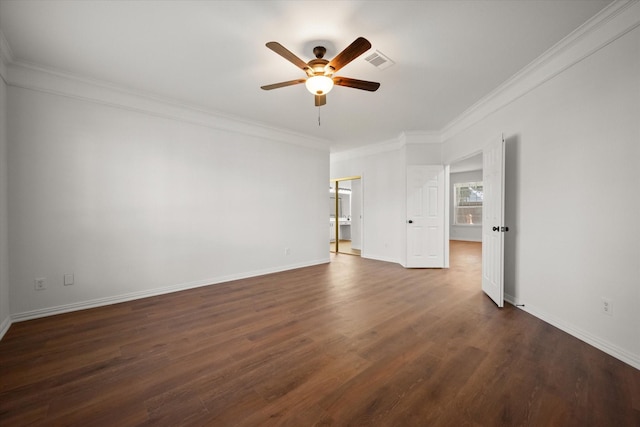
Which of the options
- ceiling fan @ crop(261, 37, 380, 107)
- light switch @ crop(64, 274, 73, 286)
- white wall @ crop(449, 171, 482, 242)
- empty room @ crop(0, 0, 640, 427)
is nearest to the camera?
empty room @ crop(0, 0, 640, 427)

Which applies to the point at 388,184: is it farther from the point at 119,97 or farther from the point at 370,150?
the point at 119,97

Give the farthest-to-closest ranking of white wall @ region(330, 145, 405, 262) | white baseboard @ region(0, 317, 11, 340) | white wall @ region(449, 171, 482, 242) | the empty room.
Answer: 1. white wall @ region(449, 171, 482, 242)
2. white wall @ region(330, 145, 405, 262)
3. white baseboard @ region(0, 317, 11, 340)
4. the empty room

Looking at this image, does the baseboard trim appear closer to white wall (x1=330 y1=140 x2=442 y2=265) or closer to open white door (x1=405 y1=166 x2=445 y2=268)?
white wall (x1=330 y1=140 x2=442 y2=265)

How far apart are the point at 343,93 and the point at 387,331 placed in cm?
308

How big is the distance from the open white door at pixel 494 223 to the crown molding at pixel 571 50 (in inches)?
25.2

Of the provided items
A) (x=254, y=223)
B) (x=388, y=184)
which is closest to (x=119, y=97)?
(x=254, y=223)

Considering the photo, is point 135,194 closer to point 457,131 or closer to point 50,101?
point 50,101

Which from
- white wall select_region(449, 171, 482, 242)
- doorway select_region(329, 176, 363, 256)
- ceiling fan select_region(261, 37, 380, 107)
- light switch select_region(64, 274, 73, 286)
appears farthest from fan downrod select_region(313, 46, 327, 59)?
white wall select_region(449, 171, 482, 242)

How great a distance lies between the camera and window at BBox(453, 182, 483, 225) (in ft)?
32.2

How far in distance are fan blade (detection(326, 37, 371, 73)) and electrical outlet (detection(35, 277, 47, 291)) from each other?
3.99 metres

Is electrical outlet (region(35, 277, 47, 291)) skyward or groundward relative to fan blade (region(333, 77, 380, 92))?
groundward

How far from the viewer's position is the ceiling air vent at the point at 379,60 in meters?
2.67

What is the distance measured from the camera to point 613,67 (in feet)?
7.05

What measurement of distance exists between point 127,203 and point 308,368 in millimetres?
3251
